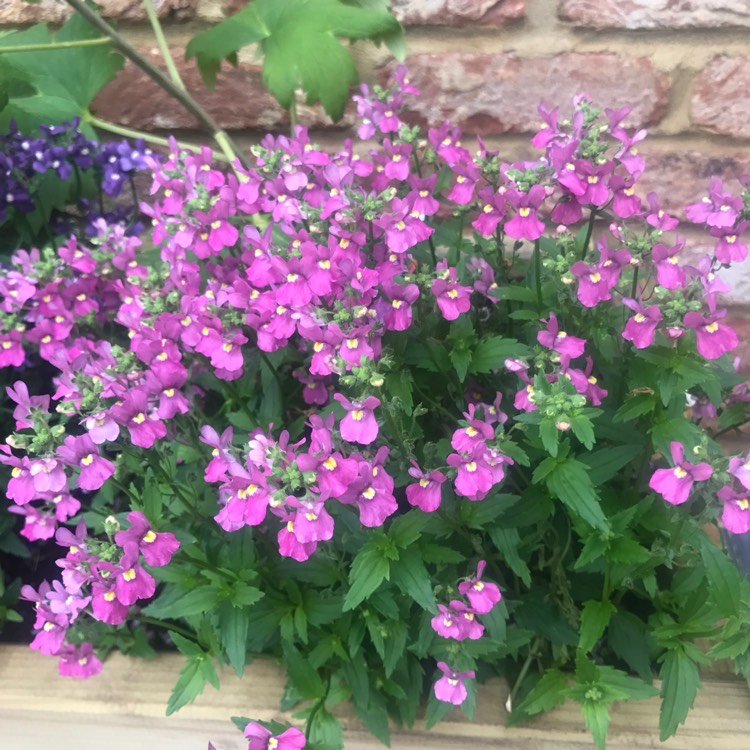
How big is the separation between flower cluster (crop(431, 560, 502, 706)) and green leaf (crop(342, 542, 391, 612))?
76mm

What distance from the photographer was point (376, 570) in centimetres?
67

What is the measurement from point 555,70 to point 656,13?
0.50 feet

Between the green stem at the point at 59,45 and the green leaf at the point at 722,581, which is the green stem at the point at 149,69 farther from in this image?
the green leaf at the point at 722,581

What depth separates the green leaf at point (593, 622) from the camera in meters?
0.71

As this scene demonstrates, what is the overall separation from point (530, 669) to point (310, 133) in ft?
2.91

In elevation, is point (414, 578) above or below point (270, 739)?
above

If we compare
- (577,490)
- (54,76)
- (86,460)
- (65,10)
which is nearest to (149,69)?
(54,76)

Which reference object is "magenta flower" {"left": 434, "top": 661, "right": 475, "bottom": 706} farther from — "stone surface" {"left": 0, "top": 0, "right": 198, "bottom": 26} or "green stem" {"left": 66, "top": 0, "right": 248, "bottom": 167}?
"stone surface" {"left": 0, "top": 0, "right": 198, "bottom": 26}

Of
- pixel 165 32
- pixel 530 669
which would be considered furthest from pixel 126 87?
pixel 530 669

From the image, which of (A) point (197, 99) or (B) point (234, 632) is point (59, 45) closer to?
(A) point (197, 99)

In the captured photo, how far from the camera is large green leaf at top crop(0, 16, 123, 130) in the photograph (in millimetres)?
987

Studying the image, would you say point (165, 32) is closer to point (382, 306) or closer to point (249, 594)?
point (382, 306)

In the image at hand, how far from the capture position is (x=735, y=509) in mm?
613

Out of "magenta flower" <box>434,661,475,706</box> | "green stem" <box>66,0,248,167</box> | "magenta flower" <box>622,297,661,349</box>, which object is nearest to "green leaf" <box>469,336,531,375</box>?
"magenta flower" <box>622,297,661,349</box>
